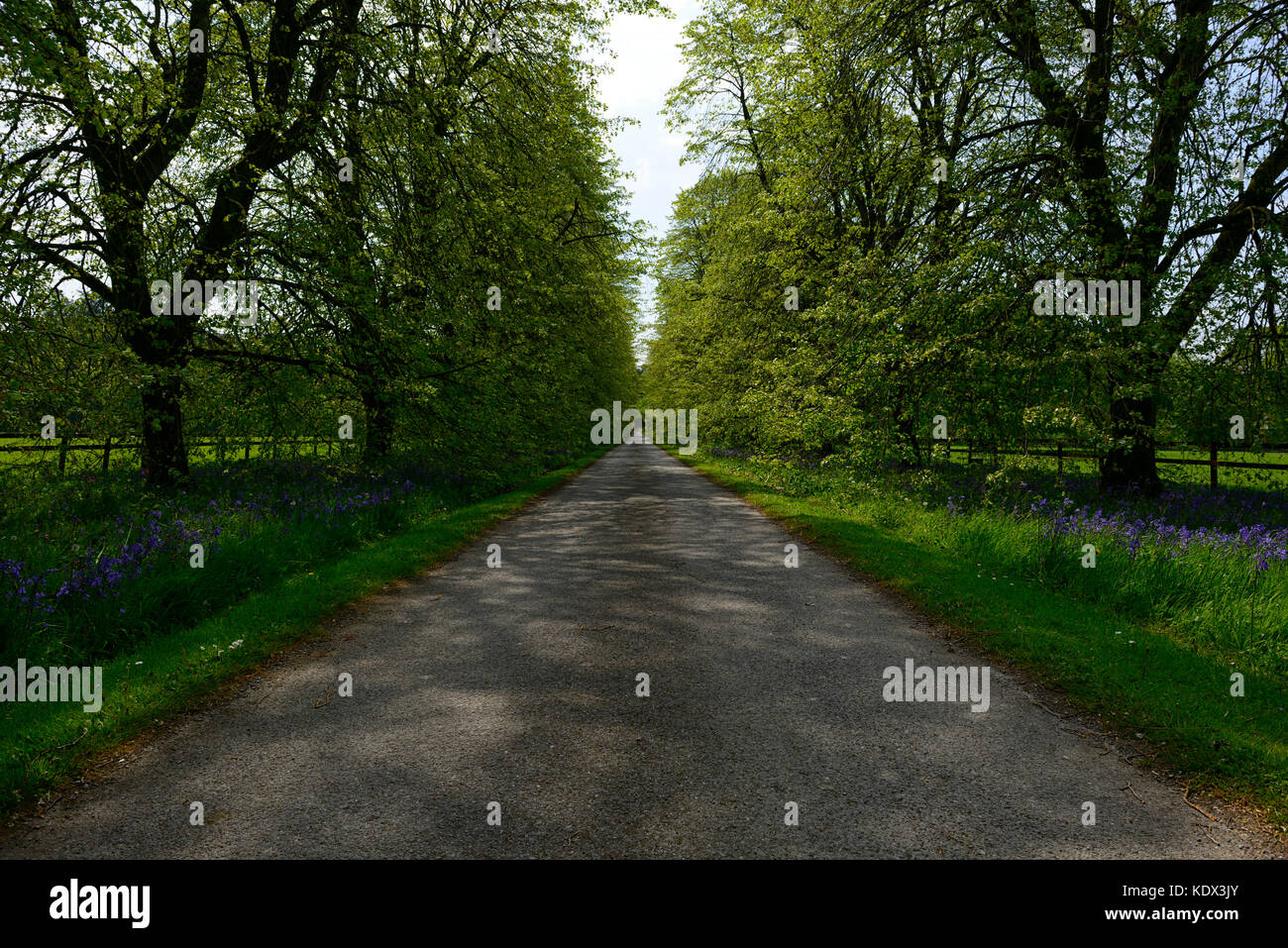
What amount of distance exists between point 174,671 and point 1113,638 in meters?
8.20

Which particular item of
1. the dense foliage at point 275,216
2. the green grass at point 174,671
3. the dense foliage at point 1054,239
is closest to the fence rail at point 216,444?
the dense foliage at point 275,216

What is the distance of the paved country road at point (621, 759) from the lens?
3086 mm

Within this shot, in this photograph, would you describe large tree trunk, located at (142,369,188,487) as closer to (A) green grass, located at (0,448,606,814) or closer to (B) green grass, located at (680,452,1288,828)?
(A) green grass, located at (0,448,606,814)

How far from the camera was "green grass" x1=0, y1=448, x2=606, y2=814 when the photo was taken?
3748 millimetres

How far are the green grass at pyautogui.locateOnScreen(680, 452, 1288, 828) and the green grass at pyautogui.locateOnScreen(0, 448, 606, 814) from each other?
667cm

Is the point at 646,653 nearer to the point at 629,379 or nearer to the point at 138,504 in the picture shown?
the point at 138,504

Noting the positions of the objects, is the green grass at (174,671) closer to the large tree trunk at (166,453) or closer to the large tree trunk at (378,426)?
the large tree trunk at (378,426)

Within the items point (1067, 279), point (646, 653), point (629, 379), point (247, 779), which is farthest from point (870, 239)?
point (629, 379)

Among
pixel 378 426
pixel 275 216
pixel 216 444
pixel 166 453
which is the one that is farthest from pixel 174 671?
pixel 275 216

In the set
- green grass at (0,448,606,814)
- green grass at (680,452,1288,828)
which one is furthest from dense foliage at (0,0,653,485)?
green grass at (680,452,1288,828)

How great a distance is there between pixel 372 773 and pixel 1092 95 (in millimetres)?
14392

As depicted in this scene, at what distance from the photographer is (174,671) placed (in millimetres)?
5035

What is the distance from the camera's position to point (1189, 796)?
11.5 ft

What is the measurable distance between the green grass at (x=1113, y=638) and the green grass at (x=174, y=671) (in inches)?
263
